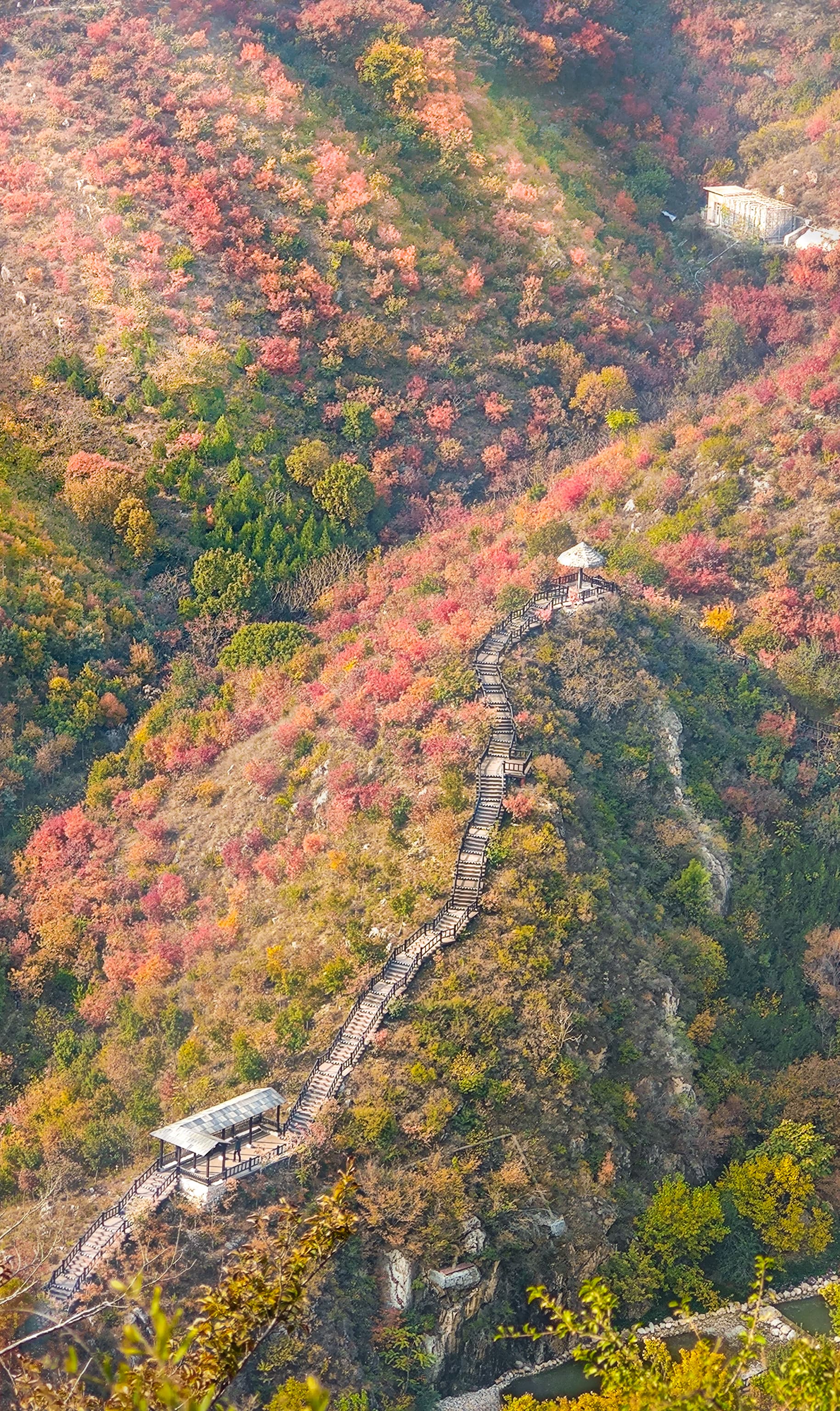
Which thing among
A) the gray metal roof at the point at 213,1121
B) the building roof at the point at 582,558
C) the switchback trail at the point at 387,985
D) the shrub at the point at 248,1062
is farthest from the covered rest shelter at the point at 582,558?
the gray metal roof at the point at 213,1121

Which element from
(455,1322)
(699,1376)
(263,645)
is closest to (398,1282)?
(455,1322)

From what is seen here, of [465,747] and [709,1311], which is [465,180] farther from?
[709,1311]

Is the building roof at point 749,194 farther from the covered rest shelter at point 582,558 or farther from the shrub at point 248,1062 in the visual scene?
the shrub at point 248,1062

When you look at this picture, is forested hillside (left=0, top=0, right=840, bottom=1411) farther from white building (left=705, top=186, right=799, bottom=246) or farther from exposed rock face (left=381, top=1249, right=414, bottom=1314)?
white building (left=705, top=186, right=799, bottom=246)

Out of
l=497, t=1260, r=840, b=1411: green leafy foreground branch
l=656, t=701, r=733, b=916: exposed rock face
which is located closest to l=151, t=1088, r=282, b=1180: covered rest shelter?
l=497, t=1260, r=840, b=1411: green leafy foreground branch

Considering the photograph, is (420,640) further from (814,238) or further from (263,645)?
(814,238)

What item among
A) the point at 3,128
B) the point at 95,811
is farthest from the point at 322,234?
the point at 95,811
